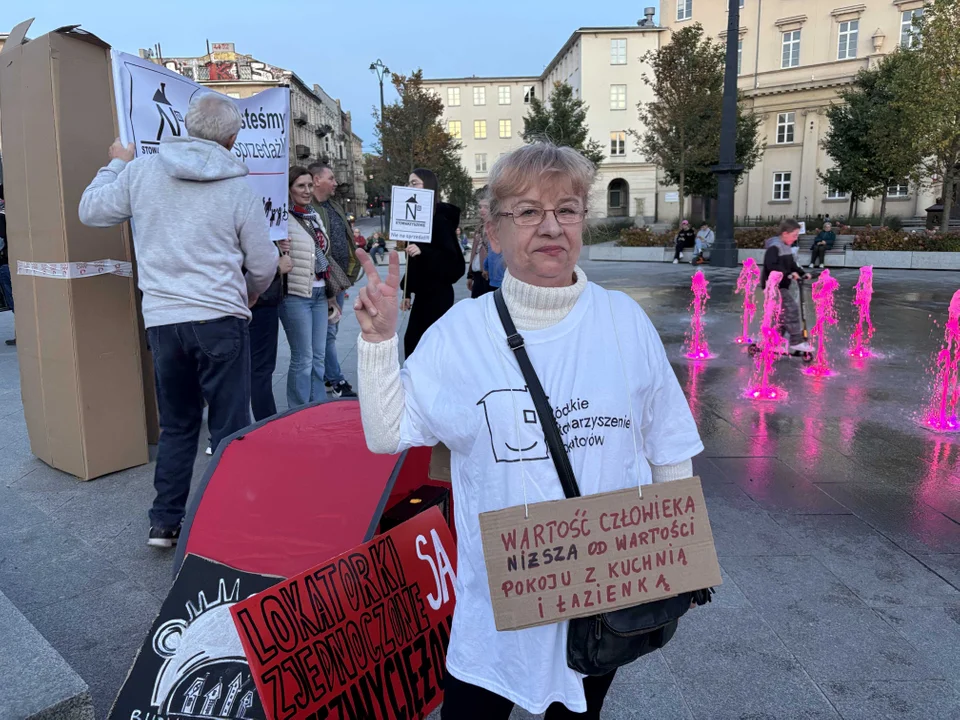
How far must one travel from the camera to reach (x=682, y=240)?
2367 centimetres

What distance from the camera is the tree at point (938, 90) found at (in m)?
21.0

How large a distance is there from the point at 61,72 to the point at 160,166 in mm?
1520

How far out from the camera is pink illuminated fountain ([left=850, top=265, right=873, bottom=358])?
8681 millimetres

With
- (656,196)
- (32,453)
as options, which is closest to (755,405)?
(32,453)

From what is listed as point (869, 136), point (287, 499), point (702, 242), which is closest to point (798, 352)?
point (287, 499)

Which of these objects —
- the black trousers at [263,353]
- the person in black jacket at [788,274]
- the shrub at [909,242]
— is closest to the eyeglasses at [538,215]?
the black trousers at [263,353]

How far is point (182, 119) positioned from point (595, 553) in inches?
160

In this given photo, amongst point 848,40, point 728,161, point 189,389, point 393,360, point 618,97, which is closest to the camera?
point 393,360

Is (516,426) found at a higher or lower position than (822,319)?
higher

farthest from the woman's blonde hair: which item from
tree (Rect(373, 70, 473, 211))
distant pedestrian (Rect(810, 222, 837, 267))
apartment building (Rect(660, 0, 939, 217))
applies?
apartment building (Rect(660, 0, 939, 217))

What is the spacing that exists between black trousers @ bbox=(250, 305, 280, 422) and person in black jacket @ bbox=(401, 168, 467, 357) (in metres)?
1.52

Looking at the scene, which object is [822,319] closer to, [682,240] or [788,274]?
[788,274]

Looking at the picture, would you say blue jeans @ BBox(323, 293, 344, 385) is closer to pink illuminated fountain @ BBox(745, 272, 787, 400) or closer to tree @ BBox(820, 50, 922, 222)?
pink illuminated fountain @ BBox(745, 272, 787, 400)

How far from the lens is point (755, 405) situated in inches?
254
